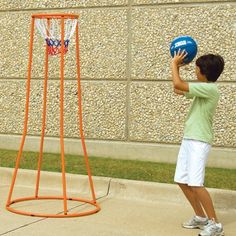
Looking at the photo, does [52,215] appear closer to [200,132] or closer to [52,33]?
[200,132]

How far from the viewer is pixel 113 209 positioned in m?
6.47

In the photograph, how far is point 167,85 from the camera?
27.9ft

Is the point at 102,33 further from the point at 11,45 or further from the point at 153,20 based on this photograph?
the point at 11,45

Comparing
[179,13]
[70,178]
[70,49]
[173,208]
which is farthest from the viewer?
[70,49]

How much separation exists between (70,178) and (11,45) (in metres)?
3.05

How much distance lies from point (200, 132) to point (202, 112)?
18cm

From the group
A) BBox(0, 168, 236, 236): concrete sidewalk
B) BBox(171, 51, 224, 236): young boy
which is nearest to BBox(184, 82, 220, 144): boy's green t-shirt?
BBox(171, 51, 224, 236): young boy

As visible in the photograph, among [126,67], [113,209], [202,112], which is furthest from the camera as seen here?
[126,67]

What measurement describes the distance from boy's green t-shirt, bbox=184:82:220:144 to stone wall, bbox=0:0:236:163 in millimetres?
2742

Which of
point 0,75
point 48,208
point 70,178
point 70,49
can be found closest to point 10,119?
point 0,75

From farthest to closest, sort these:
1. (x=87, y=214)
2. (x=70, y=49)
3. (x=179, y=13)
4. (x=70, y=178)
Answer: (x=70, y=49) → (x=179, y=13) → (x=70, y=178) → (x=87, y=214)

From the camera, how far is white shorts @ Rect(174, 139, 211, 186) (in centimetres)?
538

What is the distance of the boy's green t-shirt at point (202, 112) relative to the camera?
17.7 ft

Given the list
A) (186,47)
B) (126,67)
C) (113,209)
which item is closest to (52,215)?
(113,209)
